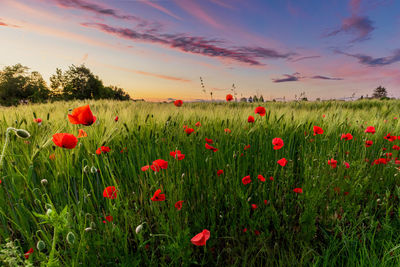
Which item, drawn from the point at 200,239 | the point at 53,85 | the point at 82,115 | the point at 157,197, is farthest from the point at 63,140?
the point at 53,85

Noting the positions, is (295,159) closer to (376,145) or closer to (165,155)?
(376,145)

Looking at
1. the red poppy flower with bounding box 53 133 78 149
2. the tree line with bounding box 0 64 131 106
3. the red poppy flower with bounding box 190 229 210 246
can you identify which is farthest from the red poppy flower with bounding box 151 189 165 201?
the tree line with bounding box 0 64 131 106

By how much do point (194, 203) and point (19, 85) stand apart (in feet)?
187

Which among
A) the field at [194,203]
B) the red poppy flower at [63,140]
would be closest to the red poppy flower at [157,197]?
the field at [194,203]

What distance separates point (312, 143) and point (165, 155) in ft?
5.61

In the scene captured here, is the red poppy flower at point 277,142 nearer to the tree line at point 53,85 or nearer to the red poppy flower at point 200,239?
the red poppy flower at point 200,239

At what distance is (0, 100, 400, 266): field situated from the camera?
118 cm

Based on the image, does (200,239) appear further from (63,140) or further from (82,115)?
(82,115)

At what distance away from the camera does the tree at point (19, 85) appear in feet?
138

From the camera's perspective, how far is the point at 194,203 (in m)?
1.56

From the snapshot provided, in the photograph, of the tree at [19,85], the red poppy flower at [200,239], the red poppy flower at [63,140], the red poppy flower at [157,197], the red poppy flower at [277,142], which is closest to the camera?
the red poppy flower at [200,239]

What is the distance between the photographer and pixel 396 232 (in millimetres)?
1567

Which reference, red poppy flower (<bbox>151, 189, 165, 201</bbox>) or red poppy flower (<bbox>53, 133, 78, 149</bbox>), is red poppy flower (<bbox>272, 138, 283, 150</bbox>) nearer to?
red poppy flower (<bbox>151, 189, 165, 201</bbox>)

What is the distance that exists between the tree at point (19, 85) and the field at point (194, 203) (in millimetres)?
48891
